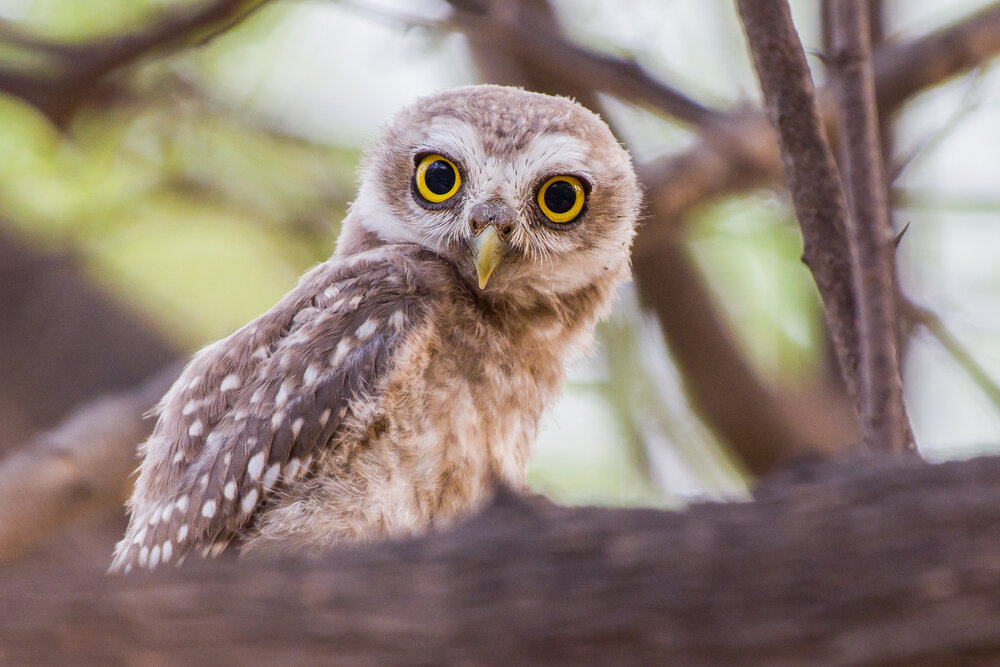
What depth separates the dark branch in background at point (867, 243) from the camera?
247cm

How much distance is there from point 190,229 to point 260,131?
0.67 meters

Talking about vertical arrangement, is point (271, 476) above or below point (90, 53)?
below

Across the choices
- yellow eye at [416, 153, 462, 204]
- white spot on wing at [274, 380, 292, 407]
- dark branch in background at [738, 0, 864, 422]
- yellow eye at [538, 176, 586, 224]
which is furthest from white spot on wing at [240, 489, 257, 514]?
dark branch in background at [738, 0, 864, 422]

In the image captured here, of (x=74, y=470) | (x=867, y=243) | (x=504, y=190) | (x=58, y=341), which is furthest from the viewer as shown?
(x=58, y=341)

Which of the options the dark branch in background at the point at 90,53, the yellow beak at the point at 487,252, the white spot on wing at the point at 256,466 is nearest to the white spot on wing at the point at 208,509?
the white spot on wing at the point at 256,466

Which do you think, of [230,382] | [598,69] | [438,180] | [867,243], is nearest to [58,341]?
[230,382]

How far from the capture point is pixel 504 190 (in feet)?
10.6

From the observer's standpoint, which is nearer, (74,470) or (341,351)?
(341,351)

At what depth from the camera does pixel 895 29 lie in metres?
6.24

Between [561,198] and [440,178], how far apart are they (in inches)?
14.5

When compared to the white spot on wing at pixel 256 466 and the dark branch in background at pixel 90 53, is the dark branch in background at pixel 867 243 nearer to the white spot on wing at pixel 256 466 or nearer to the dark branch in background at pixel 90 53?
the white spot on wing at pixel 256 466

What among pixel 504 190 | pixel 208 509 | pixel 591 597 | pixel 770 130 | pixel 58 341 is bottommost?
pixel 591 597

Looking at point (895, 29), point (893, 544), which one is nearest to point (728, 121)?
point (895, 29)

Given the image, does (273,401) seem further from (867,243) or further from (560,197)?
(867,243)
